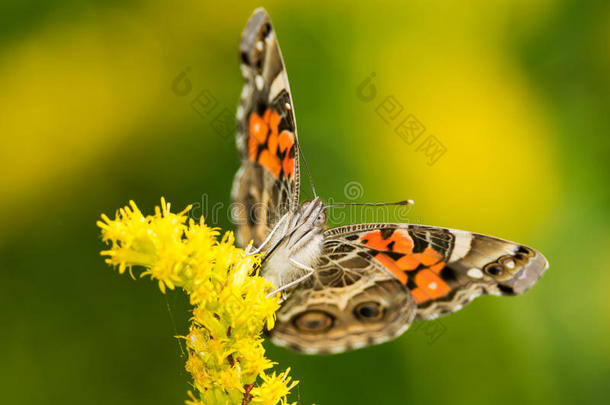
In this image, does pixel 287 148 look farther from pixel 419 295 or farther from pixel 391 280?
pixel 419 295

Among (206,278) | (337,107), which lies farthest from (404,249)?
(337,107)

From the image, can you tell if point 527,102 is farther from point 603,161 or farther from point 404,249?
point 404,249

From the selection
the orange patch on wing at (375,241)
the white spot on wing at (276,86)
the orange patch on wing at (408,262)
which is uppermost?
the white spot on wing at (276,86)

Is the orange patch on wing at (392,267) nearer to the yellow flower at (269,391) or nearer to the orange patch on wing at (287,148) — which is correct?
the orange patch on wing at (287,148)

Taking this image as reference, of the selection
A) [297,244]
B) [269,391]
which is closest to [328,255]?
[297,244]

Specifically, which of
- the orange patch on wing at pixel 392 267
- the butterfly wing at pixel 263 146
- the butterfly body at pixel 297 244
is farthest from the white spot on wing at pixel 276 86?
the orange patch on wing at pixel 392 267

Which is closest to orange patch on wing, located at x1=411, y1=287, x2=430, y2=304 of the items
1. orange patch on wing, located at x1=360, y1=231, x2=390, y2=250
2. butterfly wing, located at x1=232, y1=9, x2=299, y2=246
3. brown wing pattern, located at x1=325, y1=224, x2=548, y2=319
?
brown wing pattern, located at x1=325, y1=224, x2=548, y2=319

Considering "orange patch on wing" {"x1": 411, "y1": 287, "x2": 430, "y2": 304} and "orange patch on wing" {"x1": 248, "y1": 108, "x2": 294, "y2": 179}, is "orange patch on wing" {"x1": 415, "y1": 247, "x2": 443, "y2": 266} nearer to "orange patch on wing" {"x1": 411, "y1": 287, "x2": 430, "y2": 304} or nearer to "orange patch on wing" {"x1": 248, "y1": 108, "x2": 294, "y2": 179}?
"orange patch on wing" {"x1": 411, "y1": 287, "x2": 430, "y2": 304}
